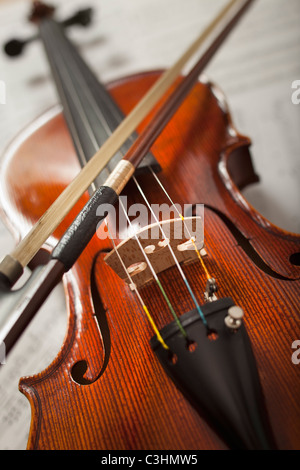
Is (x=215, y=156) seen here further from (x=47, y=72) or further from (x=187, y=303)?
(x=47, y=72)

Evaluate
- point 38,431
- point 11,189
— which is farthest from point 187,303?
point 11,189

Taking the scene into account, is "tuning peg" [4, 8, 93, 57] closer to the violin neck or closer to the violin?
the violin neck

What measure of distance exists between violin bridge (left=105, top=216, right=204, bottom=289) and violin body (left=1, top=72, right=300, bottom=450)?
2 cm

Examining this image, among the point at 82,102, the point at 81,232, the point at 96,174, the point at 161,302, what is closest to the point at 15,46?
the point at 82,102

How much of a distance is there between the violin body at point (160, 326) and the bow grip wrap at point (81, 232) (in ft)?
0.47

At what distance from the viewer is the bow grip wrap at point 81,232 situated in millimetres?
505

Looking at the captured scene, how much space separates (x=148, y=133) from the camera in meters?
0.76

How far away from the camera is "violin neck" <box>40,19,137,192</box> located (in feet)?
2.82

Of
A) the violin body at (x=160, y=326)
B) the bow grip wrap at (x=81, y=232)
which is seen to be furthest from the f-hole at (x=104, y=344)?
the bow grip wrap at (x=81, y=232)

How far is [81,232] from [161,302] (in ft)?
0.63

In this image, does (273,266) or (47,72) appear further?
(47,72)

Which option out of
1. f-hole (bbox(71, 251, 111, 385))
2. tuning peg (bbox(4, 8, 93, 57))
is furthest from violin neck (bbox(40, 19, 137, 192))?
f-hole (bbox(71, 251, 111, 385))

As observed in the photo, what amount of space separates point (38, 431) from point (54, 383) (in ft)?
0.24

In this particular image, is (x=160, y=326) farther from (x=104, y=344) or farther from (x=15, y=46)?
(x=15, y=46)
